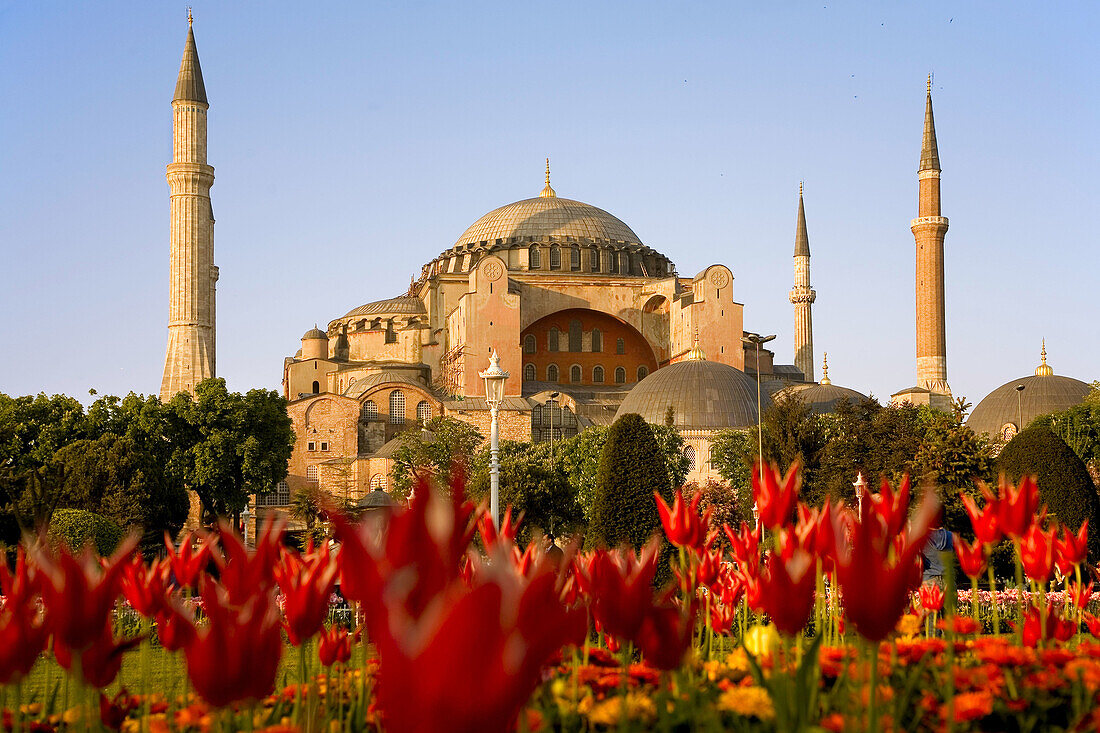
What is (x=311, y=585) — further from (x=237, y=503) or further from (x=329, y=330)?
(x=329, y=330)

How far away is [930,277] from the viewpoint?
41.2 meters

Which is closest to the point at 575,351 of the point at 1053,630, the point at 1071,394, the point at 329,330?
the point at 329,330

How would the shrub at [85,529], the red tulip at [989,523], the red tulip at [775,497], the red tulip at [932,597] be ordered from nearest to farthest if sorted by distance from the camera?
the red tulip at [775,497], the red tulip at [989,523], the red tulip at [932,597], the shrub at [85,529]

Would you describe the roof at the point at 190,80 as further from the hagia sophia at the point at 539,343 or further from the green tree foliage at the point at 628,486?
the green tree foliage at the point at 628,486

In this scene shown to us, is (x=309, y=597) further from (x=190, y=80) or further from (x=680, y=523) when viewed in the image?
(x=190, y=80)

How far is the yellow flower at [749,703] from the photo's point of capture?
8.25 ft

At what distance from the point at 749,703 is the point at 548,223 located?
49.8m

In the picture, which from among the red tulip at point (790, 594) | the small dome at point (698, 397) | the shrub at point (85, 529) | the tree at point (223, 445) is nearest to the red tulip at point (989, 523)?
the red tulip at point (790, 594)

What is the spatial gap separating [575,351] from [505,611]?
46511 mm

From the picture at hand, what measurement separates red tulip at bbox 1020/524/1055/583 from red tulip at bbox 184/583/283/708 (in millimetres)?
2838

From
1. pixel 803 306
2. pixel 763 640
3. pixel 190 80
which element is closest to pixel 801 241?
pixel 803 306

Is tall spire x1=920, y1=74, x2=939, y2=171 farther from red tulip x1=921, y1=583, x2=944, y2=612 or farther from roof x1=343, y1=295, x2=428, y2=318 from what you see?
red tulip x1=921, y1=583, x2=944, y2=612

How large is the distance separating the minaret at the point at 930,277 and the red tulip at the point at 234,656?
41.3 metres

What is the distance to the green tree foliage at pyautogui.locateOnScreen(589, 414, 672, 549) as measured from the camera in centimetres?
1305
